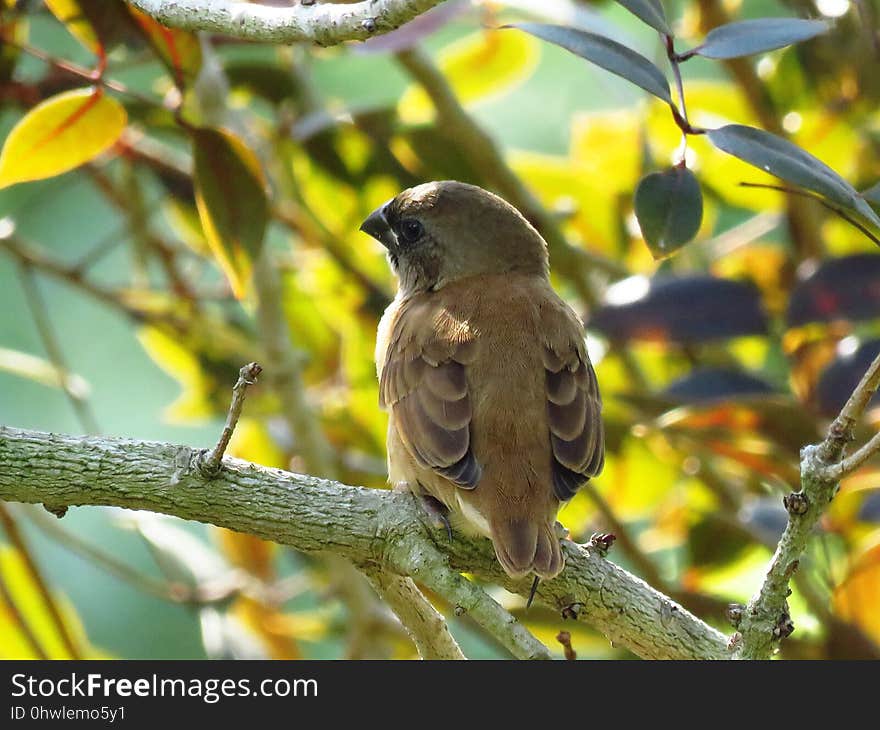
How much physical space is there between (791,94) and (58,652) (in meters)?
2.84

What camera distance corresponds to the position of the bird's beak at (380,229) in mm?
3873

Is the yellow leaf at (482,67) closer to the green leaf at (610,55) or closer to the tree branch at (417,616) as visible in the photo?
the green leaf at (610,55)

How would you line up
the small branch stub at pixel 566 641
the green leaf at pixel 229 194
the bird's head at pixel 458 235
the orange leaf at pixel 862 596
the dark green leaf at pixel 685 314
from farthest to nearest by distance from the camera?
the bird's head at pixel 458 235 < the orange leaf at pixel 862 596 < the dark green leaf at pixel 685 314 < the green leaf at pixel 229 194 < the small branch stub at pixel 566 641

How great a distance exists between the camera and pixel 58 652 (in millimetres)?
3934

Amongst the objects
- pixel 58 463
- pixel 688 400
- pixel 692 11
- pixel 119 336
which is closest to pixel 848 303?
pixel 688 400

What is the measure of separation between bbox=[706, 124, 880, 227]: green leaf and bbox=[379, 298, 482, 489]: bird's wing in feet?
3.22

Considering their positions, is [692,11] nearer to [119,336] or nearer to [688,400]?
[688,400]

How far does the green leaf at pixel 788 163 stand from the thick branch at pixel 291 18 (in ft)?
1.93

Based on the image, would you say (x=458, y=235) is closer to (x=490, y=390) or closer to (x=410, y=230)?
(x=410, y=230)

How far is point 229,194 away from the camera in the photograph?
9.57 ft

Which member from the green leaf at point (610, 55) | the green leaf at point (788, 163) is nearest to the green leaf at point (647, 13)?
the green leaf at point (610, 55)

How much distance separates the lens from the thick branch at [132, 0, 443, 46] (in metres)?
2.03

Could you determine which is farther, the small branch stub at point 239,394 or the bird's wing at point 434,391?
the bird's wing at point 434,391

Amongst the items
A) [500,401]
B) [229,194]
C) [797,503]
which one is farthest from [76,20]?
[797,503]
